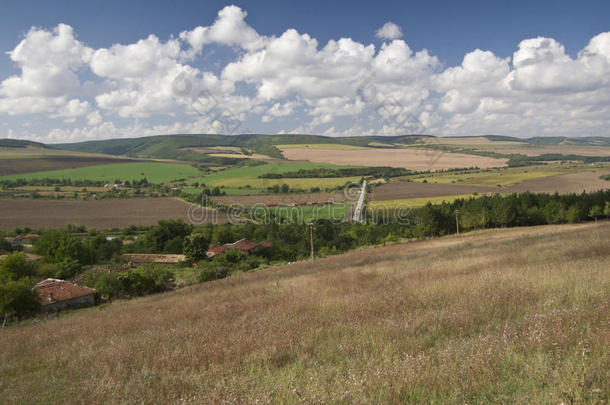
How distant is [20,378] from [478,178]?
115m

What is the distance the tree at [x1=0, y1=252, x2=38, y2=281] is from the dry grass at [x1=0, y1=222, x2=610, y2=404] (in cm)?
3433

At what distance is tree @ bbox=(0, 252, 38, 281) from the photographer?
34844 millimetres

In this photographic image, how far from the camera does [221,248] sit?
53531mm

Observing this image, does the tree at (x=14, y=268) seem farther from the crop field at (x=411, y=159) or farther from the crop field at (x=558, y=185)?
the crop field at (x=411, y=159)

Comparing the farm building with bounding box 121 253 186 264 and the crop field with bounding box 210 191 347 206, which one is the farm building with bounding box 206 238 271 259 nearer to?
the farm building with bounding box 121 253 186 264

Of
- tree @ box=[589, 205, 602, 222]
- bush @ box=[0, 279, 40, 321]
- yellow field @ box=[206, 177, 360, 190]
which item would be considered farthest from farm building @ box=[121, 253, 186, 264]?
tree @ box=[589, 205, 602, 222]

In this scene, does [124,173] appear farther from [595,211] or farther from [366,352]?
[366,352]

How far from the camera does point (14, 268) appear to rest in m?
36.1

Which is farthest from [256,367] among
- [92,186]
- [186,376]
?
[92,186]

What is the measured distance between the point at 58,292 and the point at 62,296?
86 cm

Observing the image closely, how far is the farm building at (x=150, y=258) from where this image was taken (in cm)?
5028

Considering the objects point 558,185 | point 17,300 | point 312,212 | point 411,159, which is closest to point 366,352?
point 17,300

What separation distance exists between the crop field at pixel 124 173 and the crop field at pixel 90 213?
128 feet

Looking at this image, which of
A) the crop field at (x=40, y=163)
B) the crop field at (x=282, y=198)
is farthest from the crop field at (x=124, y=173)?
the crop field at (x=282, y=198)
